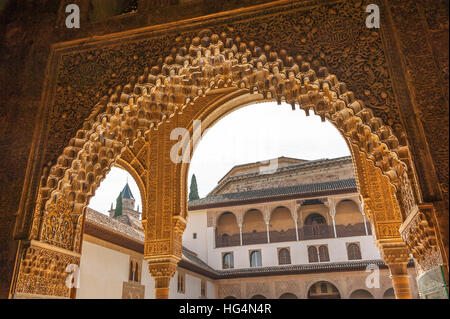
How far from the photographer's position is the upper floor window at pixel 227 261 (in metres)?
21.0

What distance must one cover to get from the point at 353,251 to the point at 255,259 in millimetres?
5269

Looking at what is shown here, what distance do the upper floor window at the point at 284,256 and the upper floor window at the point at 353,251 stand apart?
124 inches

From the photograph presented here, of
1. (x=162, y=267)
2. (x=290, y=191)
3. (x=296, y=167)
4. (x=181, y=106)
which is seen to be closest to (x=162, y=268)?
(x=162, y=267)

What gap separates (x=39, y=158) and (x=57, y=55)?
1.22m

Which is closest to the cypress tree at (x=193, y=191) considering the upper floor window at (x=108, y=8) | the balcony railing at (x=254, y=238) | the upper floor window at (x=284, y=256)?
the balcony railing at (x=254, y=238)

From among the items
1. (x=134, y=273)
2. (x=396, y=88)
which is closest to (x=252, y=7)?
(x=396, y=88)

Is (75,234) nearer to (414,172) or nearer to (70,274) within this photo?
(70,274)

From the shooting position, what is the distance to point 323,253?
782 inches

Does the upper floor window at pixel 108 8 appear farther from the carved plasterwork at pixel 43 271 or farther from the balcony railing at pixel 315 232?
the balcony railing at pixel 315 232

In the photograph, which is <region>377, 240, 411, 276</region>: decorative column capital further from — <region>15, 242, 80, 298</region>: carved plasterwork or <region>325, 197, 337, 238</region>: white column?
<region>325, 197, 337, 238</region>: white column

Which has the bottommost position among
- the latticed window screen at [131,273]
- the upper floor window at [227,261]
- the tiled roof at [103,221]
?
the latticed window screen at [131,273]

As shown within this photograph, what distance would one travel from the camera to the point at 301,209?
A: 2197cm

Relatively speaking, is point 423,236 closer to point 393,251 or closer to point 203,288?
point 393,251

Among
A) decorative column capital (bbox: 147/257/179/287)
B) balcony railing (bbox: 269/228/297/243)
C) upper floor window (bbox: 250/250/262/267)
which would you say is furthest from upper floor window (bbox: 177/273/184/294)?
decorative column capital (bbox: 147/257/179/287)
